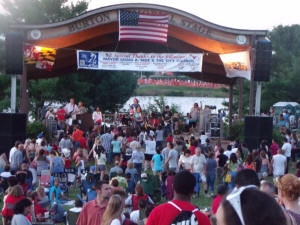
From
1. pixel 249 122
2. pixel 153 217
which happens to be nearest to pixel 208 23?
pixel 249 122

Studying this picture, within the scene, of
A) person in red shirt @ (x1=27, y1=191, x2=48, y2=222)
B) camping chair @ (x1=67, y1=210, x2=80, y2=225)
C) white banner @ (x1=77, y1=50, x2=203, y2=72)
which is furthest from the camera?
white banner @ (x1=77, y1=50, x2=203, y2=72)

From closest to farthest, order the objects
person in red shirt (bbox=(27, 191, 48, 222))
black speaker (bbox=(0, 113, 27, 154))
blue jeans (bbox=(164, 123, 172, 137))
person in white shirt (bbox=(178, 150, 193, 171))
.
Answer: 1. person in red shirt (bbox=(27, 191, 48, 222))
2. person in white shirt (bbox=(178, 150, 193, 171))
3. black speaker (bbox=(0, 113, 27, 154))
4. blue jeans (bbox=(164, 123, 172, 137))

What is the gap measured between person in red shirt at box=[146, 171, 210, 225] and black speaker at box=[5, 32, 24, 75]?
14.0 metres

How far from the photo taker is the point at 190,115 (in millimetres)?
25484

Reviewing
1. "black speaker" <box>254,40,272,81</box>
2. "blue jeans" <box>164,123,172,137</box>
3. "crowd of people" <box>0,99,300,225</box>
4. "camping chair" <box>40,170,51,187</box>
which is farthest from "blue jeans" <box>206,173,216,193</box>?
"blue jeans" <box>164,123,172,137</box>

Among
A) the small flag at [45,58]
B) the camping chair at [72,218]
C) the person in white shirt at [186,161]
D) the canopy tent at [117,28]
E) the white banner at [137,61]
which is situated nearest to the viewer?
the camping chair at [72,218]

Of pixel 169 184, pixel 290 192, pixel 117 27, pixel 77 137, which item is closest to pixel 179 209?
pixel 290 192

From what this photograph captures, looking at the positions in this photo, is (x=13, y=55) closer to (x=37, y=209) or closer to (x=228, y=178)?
(x=228, y=178)

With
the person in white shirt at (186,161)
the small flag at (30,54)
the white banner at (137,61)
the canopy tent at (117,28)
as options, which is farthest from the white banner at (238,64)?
the small flag at (30,54)

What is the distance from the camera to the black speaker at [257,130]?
675 inches

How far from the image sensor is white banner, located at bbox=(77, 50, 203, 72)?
755 inches

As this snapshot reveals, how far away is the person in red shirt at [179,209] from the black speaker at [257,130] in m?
13.3

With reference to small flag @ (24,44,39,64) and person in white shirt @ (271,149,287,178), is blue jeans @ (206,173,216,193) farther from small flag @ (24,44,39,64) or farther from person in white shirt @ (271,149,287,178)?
small flag @ (24,44,39,64)

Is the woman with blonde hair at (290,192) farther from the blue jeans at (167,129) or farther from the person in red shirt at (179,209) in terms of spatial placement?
the blue jeans at (167,129)
